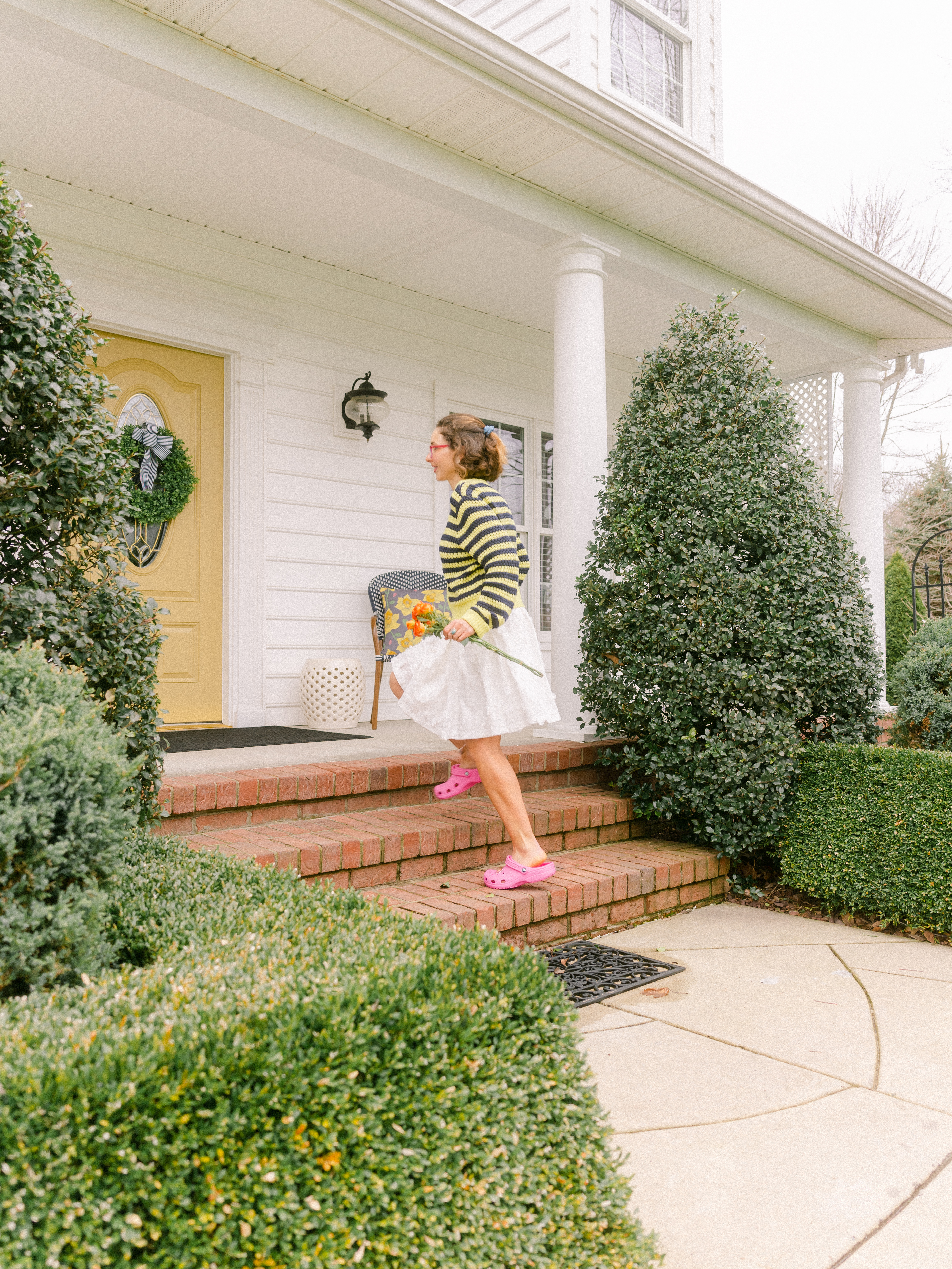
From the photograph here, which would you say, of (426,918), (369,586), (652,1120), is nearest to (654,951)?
(652,1120)

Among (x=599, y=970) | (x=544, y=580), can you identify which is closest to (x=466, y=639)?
(x=599, y=970)

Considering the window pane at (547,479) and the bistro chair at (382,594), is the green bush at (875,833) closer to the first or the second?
the bistro chair at (382,594)

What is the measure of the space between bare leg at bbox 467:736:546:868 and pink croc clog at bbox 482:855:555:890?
0.06 feet

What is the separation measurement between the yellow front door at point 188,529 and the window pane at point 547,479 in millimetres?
2770

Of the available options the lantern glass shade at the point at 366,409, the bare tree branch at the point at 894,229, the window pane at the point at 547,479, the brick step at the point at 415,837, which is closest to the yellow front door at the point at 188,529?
the lantern glass shade at the point at 366,409

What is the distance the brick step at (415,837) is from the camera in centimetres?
322

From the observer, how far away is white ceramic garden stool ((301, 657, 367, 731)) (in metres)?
5.66

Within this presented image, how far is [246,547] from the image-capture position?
18.4 ft

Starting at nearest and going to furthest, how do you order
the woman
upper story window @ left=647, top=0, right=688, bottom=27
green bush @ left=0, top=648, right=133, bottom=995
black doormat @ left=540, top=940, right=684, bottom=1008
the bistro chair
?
1. green bush @ left=0, top=648, right=133, bottom=995
2. black doormat @ left=540, top=940, right=684, bottom=1008
3. the woman
4. the bistro chair
5. upper story window @ left=647, top=0, right=688, bottom=27

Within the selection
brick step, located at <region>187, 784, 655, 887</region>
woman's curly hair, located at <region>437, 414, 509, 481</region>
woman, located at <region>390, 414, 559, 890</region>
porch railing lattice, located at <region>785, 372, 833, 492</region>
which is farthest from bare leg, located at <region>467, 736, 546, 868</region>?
porch railing lattice, located at <region>785, 372, 833, 492</region>

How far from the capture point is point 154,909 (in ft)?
6.20

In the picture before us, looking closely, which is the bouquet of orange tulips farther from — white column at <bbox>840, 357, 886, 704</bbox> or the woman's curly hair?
white column at <bbox>840, 357, 886, 704</bbox>

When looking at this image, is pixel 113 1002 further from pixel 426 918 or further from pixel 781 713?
pixel 781 713

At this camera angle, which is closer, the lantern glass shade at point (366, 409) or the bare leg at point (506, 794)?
the bare leg at point (506, 794)
